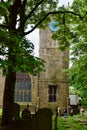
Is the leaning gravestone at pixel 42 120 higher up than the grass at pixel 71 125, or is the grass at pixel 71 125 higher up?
the leaning gravestone at pixel 42 120

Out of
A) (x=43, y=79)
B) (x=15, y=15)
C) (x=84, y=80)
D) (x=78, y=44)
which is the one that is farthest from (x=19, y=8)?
(x=43, y=79)

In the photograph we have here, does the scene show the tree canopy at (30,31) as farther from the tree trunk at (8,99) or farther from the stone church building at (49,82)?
the stone church building at (49,82)

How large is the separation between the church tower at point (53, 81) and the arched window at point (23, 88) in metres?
1.57

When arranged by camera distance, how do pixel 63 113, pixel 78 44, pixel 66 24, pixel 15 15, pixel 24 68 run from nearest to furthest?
pixel 24 68
pixel 15 15
pixel 66 24
pixel 78 44
pixel 63 113

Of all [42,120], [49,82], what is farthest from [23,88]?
[42,120]

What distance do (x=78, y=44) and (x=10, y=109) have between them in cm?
1288

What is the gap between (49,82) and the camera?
150 ft

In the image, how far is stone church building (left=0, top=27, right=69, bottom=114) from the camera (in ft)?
149

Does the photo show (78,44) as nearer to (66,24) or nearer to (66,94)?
(66,24)

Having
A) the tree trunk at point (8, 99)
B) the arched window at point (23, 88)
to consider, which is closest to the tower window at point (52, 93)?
the arched window at point (23, 88)

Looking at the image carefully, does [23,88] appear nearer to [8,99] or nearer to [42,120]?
[8,99]

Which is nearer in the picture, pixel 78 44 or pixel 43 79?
pixel 78 44

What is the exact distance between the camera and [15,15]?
1575 centimetres

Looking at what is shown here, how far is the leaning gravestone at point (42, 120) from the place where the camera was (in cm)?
1409
